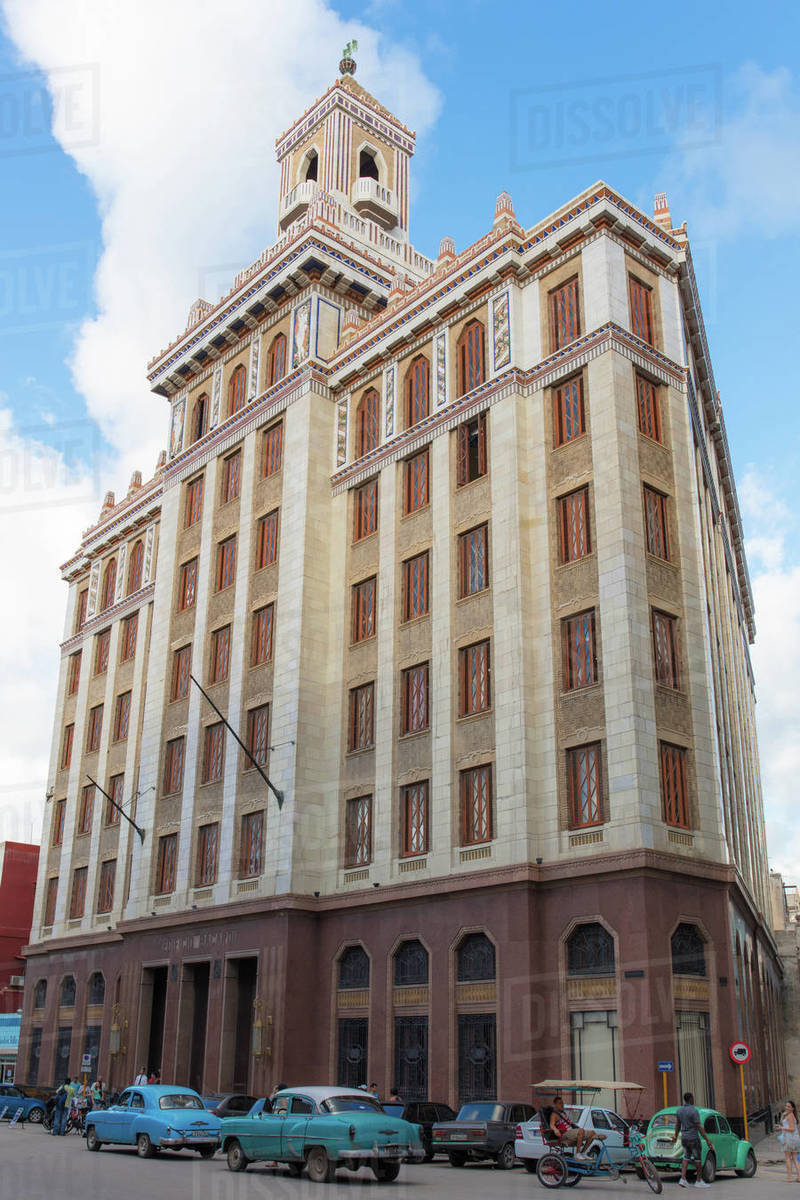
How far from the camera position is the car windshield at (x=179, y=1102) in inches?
1019

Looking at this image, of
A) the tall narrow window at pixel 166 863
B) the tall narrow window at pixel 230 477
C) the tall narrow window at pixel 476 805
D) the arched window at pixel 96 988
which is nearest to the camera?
the tall narrow window at pixel 476 805

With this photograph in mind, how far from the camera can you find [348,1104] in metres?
20.9

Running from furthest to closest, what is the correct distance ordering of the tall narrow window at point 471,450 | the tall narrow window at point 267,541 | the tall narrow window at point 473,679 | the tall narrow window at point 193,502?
the tall narrow window at point 193,502 < the tall narrow window at point 267,541 < the tall narrow window at point 471,450 < the tall narrow window at point 473,679

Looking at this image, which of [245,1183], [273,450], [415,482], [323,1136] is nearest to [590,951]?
[323,1136]

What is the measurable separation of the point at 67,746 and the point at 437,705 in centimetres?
3031

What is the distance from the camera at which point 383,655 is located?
37.6 metres

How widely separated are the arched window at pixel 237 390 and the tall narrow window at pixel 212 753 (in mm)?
13542

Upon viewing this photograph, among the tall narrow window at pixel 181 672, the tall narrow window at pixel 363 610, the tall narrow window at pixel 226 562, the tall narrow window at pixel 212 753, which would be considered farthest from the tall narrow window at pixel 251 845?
the tall narrow window at pixel 226 562

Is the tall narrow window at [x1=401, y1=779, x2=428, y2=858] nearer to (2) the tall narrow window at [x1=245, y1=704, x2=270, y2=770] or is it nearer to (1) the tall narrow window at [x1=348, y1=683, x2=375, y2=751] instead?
(1) the tall narrow window at [x1=348, y1=683, x2=375, y2=751]

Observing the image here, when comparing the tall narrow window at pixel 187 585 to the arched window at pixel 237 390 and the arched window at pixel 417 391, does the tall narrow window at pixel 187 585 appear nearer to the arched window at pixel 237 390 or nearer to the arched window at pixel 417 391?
the arched window at pixel 237 390

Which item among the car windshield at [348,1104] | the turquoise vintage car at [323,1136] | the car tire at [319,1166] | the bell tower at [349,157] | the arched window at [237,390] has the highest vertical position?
the bell tower at [349,157]

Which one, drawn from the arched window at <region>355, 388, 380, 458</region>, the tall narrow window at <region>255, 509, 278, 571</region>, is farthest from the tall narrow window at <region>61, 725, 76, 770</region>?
the arched window at <region>355, 388, 380, 458</region>

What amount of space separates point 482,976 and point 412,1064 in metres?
3.77

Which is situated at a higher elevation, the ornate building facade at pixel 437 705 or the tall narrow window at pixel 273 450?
the tall narrow window at pixel 273 450
